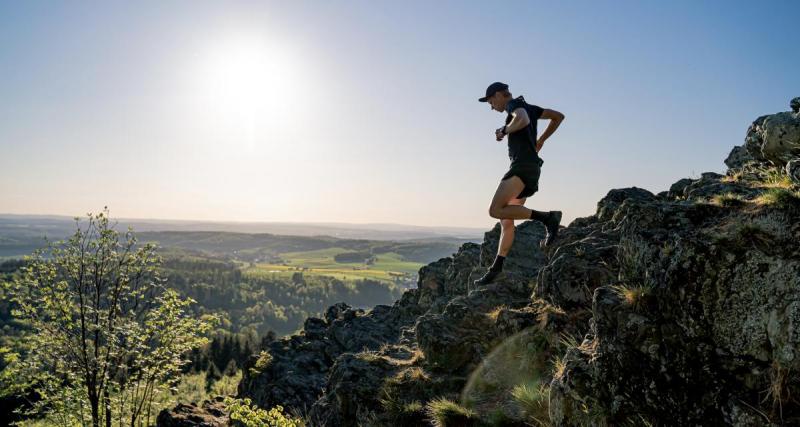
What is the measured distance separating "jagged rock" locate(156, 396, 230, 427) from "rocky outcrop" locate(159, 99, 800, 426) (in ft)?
29.3

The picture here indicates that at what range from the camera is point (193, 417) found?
59.0 feet

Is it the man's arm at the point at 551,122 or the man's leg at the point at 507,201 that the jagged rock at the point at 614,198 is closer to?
the man's arm at the point at 551,122

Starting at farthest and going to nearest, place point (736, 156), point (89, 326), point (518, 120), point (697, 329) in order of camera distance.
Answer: point (89, 326), point (736, 156), point (518, 120), point (697, 329)

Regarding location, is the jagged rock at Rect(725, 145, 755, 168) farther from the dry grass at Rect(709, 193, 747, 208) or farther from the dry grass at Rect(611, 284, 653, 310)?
the dry grass at Rect(611, 284, 653, 310)

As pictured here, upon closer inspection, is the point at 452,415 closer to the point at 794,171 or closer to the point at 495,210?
the point at 495,210

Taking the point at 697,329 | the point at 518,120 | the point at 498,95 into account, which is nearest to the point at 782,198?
the point at 697,329

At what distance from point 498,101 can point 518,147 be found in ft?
3.78

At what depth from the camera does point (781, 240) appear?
188 inches

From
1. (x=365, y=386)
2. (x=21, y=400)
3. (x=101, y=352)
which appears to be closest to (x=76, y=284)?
(x=101, y=352)

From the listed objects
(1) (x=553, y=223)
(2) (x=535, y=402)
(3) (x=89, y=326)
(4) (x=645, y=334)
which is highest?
(1) (x=553, y=223)

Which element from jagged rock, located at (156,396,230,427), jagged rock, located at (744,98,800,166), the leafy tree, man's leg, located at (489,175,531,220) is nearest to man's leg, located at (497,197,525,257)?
man's leg, located at (489,175,531,220)

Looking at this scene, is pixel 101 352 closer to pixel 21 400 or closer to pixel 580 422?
pixel 580 422

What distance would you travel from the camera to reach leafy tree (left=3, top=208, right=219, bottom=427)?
66.9ft

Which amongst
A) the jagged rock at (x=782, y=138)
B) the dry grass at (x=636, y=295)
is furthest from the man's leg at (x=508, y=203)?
the jagged rock at (x=782, y=138)
